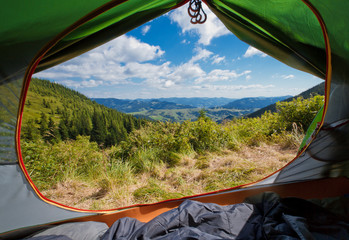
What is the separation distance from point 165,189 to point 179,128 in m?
1.91

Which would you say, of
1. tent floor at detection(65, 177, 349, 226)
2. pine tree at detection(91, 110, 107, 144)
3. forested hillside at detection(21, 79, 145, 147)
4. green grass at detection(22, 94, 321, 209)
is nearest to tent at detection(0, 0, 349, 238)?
tent floor at detection(65, 177, 349, 226)

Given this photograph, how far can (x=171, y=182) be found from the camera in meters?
2.26

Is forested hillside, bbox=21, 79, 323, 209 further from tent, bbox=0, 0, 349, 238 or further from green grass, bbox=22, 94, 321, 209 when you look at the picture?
tent, bbox=0, 0, 349, 238

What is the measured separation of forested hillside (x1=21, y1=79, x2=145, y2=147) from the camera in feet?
80.7

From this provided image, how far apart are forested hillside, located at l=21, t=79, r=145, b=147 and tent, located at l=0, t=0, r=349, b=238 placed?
61.8ft

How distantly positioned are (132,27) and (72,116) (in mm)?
37836

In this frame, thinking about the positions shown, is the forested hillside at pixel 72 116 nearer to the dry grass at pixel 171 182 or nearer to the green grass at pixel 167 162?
the green grass at pixel 167 162

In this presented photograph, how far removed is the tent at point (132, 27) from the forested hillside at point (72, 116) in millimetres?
18825

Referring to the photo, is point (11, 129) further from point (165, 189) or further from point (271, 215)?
point (271, 215)

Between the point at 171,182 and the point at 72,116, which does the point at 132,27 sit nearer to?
the point at 171,182

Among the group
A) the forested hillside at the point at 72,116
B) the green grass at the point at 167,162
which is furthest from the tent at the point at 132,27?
the forested hillside at the point at 72,116

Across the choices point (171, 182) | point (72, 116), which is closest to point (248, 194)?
point (171, 182)

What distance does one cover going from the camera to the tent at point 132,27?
3.60 ft

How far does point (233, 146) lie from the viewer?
340 cm
